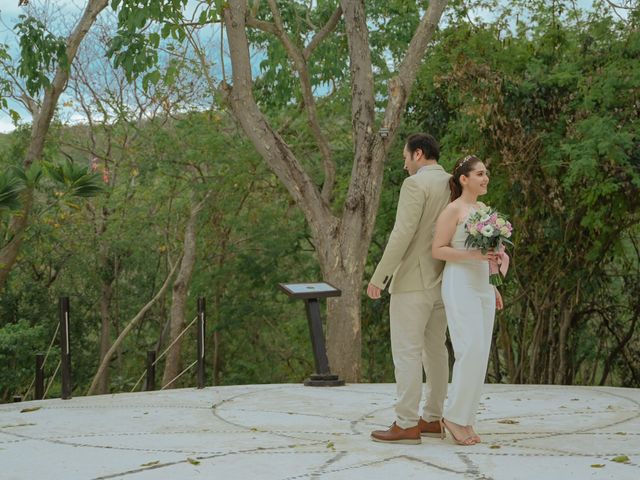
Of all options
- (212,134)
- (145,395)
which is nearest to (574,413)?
(145,395)

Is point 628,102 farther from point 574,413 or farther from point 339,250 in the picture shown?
point 574,413

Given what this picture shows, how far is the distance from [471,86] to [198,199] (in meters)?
9.54

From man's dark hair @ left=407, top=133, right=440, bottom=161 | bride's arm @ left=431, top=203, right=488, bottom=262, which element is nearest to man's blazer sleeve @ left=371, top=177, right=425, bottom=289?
bride's arm @ left=431, top=203, right=488, bottom=262

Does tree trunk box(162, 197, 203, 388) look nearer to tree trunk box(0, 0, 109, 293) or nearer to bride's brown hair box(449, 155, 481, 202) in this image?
tree trunk box(0, 0, 109, 293)

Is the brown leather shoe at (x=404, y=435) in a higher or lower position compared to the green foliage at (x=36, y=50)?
lower

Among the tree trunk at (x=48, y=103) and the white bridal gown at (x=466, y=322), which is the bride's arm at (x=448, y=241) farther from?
the tree trunk at (x=48, y=103)

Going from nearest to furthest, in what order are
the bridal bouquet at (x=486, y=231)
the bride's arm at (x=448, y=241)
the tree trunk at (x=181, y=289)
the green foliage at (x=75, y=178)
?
the bridal bouquet at (x=486, y=231), the bride's arm at (x=448, y=241), the green foliage at (x=75, y=178), the tree trunk at (x=181, y=289)

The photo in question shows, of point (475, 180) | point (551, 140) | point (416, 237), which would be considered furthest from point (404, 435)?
point (551, 140)

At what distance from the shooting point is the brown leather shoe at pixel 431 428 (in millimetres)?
6613

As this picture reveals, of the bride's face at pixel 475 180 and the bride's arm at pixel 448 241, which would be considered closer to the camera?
the bride's arm at pixel 448 241

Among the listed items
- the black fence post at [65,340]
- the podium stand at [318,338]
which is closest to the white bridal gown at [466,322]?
the black fence post at [65,340]

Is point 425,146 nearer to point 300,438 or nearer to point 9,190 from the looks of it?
point 300,438

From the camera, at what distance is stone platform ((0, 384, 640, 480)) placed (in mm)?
5613

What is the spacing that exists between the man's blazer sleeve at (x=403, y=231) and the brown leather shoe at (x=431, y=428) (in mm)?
1025
